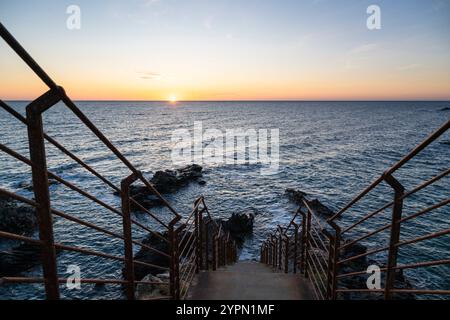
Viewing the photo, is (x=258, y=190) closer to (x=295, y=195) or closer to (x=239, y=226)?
(x=295, y=195)

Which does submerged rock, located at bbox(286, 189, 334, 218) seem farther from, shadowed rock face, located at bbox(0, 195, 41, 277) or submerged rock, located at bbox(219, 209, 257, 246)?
shadowed rock face, located at bbox(0, 195, 41, 277)

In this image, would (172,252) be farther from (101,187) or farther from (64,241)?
(101,187)

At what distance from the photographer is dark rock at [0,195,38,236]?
17.6 m

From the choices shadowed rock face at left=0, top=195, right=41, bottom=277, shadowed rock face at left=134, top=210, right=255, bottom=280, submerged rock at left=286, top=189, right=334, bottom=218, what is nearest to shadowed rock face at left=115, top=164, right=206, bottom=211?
shadowed rock face at left=134, top=210, right=255, bottom=280

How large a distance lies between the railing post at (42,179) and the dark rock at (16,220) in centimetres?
1940

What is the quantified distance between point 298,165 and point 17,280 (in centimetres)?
3627

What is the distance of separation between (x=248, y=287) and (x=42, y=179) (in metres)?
4.07

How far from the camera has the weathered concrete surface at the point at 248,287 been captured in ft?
15.0

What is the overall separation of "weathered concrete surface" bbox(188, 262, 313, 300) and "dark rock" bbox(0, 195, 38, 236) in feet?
55.9

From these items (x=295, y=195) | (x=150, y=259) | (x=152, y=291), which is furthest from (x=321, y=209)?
(x=152, y=291)

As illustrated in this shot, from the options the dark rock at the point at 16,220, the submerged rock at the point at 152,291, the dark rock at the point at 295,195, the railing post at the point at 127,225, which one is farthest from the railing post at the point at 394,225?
the dark rock at the point at 295,195

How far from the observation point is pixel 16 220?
58.7ft

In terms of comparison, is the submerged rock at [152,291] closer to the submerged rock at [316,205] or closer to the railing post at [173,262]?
the railing post at [173,262]
